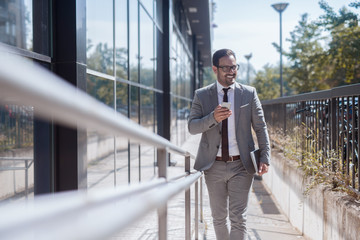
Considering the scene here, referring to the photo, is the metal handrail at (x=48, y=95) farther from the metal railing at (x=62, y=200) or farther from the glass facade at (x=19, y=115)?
the glass facade at (x=19, y=115)

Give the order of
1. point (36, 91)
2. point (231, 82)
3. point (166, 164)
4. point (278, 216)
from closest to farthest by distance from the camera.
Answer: point (36, 91) < point (166, 164) < point (231, 82) < point (278, 216)

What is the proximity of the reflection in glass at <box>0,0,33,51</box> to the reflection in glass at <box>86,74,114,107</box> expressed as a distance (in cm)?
127

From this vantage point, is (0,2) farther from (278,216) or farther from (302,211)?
(278,216)

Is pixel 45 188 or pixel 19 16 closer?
pixel 19 16

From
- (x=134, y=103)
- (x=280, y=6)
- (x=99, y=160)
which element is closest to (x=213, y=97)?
(x=99, y=160)

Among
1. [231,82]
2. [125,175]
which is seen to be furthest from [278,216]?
[231,82]

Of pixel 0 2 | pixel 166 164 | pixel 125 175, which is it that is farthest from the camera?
pixel 125 175

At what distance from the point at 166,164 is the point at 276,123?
8.25 metres

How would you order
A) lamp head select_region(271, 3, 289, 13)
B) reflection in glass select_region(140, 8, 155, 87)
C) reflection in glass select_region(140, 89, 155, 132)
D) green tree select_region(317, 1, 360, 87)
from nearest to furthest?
reflection in glass select_region(140, 89, 155, 132), reflection in glass select_region(140, 8, 155, 87), green tree select_region(317, 1, 360, 87), lamp head select_region(271, 3, 289, 13)

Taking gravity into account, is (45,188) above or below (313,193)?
above

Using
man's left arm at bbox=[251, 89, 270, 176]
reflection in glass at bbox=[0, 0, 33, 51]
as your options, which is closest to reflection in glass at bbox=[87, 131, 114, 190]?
reflection in glass at bbox=[0, 0, 33, 51]

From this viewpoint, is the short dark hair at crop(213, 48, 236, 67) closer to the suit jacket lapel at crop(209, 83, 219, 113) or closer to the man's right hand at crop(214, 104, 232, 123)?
the suit jacket lapel at crop(209, 83, 219, 113)

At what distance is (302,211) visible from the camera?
546cm

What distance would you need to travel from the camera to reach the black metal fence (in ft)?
13.3
